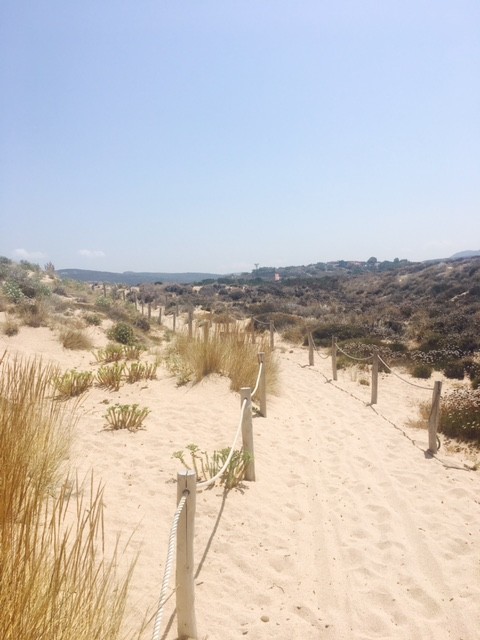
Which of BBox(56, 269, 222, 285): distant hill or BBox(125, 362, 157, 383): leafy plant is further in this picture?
BBox(56, 269, 222, 285): distant hill

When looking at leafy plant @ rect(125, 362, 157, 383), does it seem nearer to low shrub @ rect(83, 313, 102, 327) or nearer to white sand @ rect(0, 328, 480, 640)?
white sand @ rect(0, 328, 480, 640)

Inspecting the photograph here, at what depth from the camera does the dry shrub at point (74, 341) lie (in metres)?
10.7

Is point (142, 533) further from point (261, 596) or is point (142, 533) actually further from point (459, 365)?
point (459, 365)

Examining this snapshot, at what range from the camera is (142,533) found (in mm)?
3250

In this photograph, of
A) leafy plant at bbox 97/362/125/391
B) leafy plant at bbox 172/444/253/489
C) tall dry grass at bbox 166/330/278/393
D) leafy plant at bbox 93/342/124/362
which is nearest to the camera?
leafy plant at bbox 172/444/253/489

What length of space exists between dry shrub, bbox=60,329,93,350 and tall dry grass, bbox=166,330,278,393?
13.2ft

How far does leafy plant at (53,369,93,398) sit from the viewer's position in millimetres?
6754

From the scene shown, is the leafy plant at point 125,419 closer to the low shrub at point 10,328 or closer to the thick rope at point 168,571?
the thick rope at point 168,571

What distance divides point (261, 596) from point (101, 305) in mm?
16028

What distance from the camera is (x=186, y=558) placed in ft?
7.25

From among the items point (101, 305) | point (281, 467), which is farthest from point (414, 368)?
point (101, 305)

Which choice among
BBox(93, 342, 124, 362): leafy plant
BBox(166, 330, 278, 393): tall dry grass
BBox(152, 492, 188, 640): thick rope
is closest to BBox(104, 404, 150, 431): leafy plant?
BBox(166, 330, 278, 393): tall dry grass

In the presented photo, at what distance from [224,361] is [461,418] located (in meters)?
4.14

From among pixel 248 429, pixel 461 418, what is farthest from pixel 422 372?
pixel 248 429
